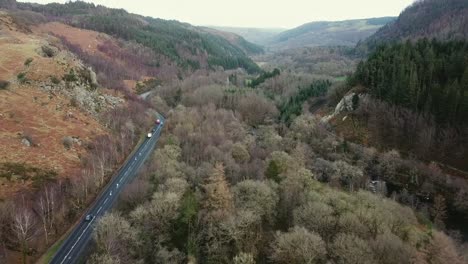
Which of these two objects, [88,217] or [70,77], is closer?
[88,217]

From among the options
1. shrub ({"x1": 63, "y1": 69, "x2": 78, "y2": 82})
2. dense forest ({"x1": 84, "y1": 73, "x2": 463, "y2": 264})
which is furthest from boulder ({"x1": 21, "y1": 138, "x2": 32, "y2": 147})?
shrub ({"x1": 63, "y1": 69, "x2": 78, "y2": 82})

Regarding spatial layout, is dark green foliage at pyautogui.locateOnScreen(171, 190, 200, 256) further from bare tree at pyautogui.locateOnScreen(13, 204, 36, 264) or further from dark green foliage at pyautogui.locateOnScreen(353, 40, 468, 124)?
dark green foliage at pyautogui.locateOnScreen(353, 40, 468, 124)

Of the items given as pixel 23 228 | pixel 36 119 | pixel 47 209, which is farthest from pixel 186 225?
pixel 36 119

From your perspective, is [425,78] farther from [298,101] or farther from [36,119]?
[36,119]

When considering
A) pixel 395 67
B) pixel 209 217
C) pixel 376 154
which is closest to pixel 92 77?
pixel 209 217

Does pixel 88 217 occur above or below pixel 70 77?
below

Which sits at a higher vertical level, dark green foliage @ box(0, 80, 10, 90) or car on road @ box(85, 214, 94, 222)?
dark green foliage @ box(0, 80, 10, 90)
